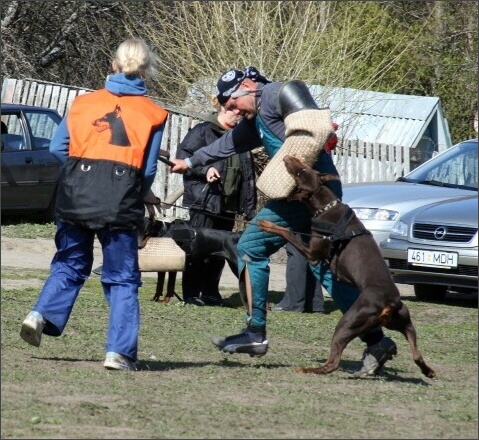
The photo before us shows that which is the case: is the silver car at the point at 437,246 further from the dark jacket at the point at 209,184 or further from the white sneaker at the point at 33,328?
the white sneaker at the point at 33,328

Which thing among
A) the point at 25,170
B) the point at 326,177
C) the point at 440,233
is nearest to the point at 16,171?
the point at 25,170

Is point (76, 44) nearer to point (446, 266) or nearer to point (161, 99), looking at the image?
point (161, 99)

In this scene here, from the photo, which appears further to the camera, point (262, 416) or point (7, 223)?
point (7, 223)

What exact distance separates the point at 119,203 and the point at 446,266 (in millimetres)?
5822

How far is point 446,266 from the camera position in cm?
1211

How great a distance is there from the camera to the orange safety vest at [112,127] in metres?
6.99

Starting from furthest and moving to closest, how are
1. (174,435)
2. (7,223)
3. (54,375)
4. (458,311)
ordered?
(7,223) → (458,311) → (54,375) → (174,435)

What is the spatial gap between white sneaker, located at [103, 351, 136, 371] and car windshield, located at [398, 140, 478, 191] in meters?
7.11

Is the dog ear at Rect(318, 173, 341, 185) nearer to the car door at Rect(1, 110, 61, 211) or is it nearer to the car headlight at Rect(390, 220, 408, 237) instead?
the car headlight at Rect(390, 220, 408, 237)

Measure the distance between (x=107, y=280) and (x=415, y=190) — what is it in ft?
22.6

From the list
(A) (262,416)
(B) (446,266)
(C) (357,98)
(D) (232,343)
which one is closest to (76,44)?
(C) (357,98)

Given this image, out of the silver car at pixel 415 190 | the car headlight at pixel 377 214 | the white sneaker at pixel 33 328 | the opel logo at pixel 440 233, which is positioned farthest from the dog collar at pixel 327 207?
the car headlight at pixel 377 214

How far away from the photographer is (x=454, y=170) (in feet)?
45.3

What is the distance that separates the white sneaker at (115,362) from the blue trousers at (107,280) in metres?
0.03
